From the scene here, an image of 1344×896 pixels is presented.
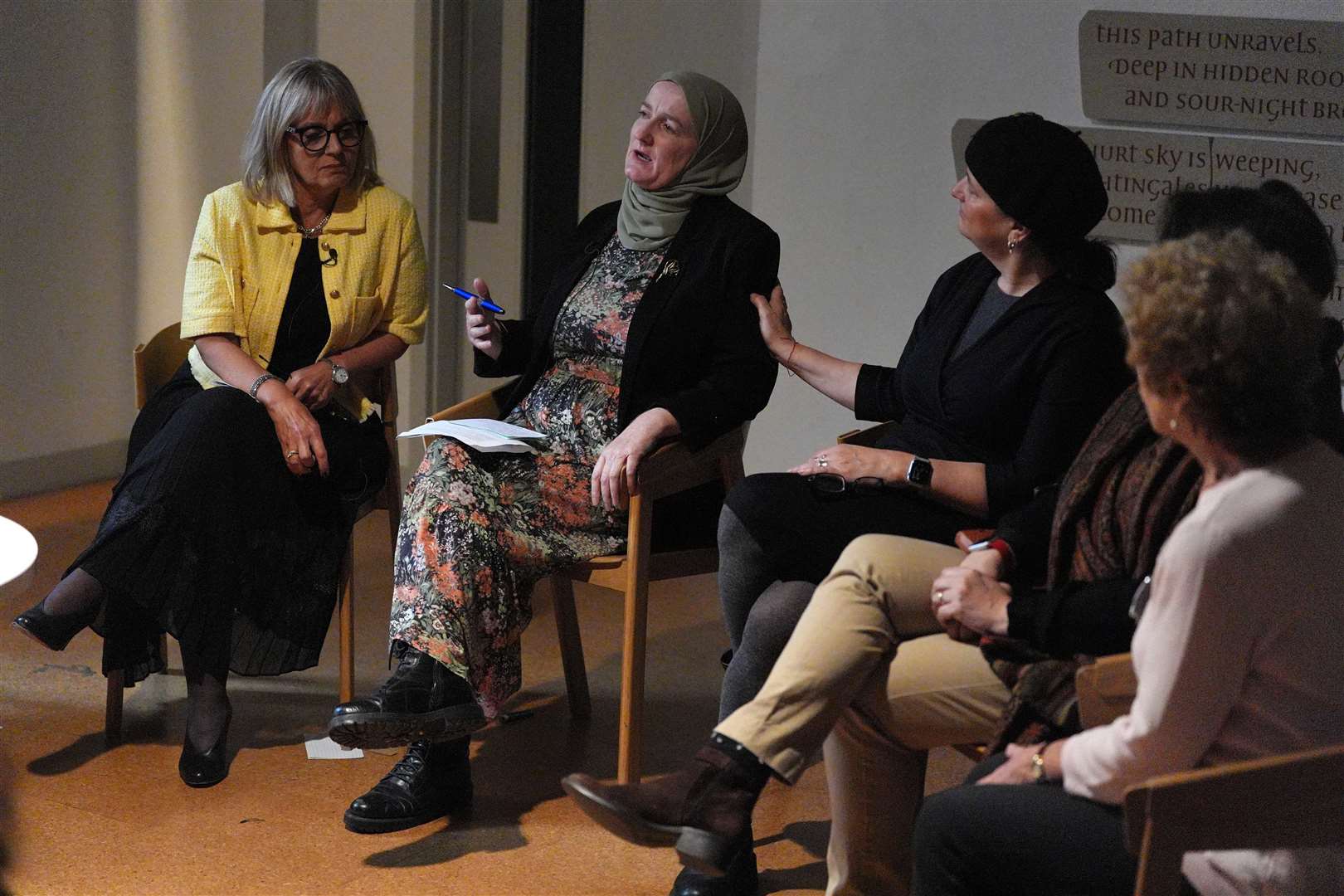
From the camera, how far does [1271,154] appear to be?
12.3 ft

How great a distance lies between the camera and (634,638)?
2.79 metres

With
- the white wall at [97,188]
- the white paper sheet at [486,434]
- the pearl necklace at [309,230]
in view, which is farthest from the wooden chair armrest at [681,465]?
the white wall at [97,188]

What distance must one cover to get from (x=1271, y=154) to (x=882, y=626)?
2280 millimetres

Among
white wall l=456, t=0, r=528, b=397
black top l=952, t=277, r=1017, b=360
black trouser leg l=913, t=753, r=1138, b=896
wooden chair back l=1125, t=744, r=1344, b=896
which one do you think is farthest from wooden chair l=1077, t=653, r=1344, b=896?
white wall l=456, t=0, r=528, b=397

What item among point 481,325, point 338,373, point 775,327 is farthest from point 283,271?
point 775,327

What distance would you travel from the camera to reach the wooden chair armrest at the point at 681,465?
9.08 feet

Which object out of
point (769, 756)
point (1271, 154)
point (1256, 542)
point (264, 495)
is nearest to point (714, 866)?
point (769, 756)

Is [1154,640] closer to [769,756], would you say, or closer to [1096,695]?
[1096,695]

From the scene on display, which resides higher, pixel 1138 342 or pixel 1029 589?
pixel 1138 342

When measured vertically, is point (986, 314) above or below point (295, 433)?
above

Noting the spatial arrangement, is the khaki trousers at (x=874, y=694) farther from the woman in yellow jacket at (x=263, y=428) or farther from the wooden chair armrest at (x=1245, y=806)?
the woman in yellow jacket at (x=263, y=428)

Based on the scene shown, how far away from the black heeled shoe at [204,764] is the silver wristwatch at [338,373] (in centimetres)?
75

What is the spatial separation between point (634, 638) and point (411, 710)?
448 mm

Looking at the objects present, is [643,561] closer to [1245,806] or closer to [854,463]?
[854,463]
